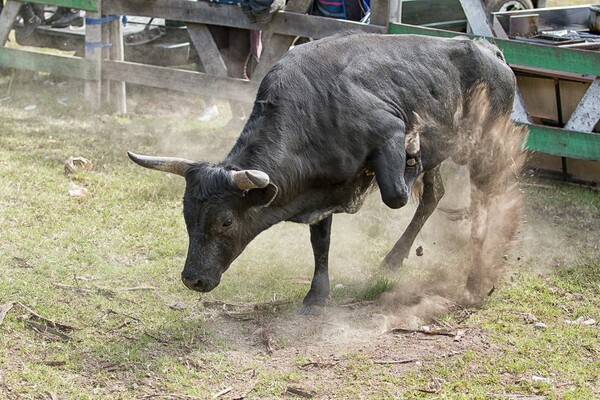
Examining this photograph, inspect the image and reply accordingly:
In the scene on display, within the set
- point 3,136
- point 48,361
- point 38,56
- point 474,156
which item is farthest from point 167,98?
point 48,361

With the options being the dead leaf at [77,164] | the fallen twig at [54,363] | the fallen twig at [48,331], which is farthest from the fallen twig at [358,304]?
the dead leaf at [77,164]

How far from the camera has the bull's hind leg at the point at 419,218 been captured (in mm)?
7684

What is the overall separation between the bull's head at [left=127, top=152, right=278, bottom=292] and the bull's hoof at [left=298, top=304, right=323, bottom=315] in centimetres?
87

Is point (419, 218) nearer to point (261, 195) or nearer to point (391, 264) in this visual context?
point (391, 264)

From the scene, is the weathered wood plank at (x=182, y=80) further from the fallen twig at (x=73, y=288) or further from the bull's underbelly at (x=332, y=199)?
the fallen twig at (x=73, y=288)

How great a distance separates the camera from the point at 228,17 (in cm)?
1105

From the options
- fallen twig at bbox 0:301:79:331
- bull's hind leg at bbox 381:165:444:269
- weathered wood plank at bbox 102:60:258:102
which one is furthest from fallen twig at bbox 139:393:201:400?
weathered wood plank at bbox 102:60:258:102

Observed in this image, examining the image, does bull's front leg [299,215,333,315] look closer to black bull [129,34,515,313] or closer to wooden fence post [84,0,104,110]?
black bull [129,34,515,313]

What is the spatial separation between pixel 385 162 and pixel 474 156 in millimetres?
1420

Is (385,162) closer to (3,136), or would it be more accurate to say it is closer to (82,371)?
(82,371)

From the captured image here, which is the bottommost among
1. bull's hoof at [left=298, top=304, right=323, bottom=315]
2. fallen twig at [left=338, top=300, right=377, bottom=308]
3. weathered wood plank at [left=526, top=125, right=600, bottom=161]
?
fallen twig at [left=338, top=300, right=377, bottom=308]

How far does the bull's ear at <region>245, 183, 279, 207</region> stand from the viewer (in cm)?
600

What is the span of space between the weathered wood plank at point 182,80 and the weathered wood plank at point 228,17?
0.66 m

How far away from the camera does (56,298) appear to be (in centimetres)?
677
